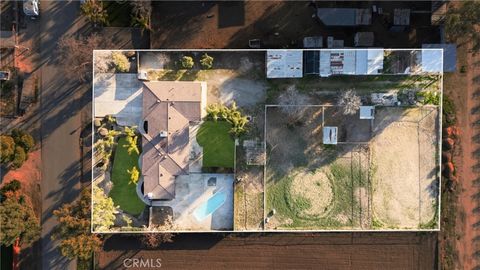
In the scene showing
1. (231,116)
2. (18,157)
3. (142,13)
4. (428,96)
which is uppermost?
(142,13)

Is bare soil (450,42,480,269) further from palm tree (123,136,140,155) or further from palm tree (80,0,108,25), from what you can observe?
palm tree (80,0,108,25)

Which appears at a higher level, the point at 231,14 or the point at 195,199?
the point at 231,14

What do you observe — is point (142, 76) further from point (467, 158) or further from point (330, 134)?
point (467, 158)

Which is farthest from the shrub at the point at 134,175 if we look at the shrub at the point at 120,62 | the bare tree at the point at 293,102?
the bare tree at the point at 293,102

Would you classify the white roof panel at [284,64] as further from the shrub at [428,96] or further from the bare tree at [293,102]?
the shrub at [428,96]

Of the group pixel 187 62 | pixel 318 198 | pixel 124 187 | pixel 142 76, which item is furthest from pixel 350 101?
pixel 124 187

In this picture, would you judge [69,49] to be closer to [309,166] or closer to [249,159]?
[249,159]

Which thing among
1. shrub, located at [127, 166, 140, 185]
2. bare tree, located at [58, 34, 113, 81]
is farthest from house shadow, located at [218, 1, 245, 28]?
shrub, located at [127, 166, 140, 185]
